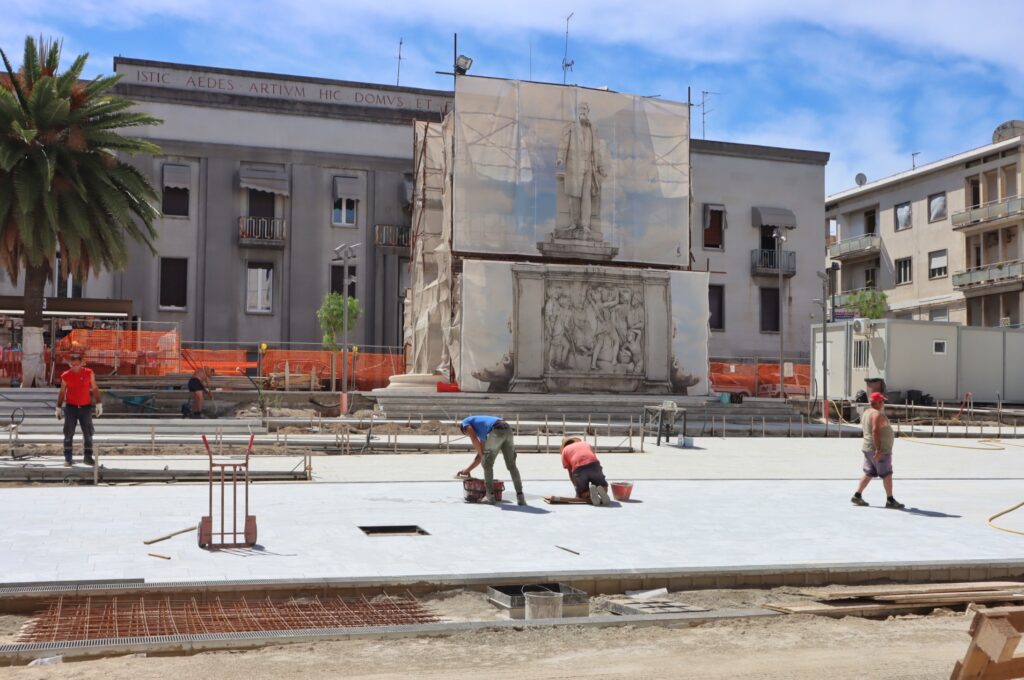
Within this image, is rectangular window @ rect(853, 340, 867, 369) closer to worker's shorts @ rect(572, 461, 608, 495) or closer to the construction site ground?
the construction site ground

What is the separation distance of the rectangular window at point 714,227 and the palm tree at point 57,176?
1094 inches

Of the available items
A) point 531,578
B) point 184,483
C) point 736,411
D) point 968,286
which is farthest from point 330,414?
point 968,286

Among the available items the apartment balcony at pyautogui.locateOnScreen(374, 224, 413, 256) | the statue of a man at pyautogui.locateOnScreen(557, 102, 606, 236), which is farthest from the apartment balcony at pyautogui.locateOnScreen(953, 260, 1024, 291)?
the apartment balcony at pyautogui.locateOnScreen(374, 224, 413, 256)

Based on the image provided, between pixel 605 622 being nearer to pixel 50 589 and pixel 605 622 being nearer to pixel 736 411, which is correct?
pixel 50 589

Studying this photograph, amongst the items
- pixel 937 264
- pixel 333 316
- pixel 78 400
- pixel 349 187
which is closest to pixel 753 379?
pixel 333 316

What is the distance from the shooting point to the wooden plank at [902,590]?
838 cm

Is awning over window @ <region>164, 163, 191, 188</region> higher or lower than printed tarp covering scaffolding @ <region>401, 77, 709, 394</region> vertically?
higher

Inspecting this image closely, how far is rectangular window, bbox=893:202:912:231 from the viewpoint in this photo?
194 ft

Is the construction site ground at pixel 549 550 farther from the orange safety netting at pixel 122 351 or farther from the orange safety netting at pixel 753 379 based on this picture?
the orange safety netting at pixel 753 379

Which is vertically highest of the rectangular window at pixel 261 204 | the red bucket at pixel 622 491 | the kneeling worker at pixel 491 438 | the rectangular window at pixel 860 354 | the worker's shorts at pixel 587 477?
the rectangular window at pixel 261 204

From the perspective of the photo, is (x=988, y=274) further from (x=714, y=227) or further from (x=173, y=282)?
(x=173, y=282)

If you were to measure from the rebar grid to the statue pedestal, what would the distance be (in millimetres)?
27698

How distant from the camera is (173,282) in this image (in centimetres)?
4391

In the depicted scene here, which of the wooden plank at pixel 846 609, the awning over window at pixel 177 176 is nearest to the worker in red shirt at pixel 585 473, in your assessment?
the wooden plank at pixel 846 609
